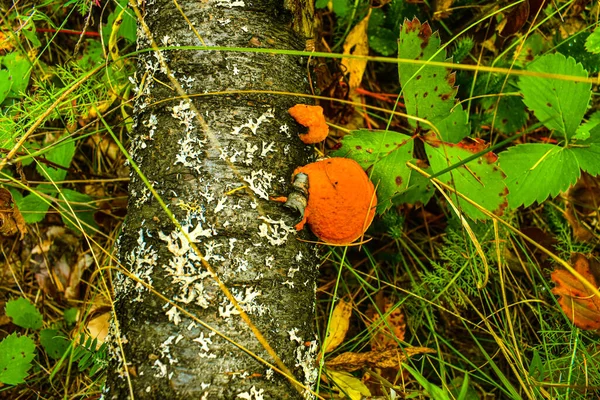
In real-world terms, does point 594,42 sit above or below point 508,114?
above

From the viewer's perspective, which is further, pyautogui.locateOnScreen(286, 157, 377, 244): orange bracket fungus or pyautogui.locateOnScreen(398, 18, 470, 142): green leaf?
pyautogui.locateOnScreen(398, 18, 470, 142): green leaf

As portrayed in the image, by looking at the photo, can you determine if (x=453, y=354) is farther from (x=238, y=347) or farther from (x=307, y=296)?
(x=238, y=347)

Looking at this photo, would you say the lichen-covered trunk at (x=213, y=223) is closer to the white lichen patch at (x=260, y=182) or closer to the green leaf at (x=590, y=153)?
the white lichen patch at (x=260, y=182)

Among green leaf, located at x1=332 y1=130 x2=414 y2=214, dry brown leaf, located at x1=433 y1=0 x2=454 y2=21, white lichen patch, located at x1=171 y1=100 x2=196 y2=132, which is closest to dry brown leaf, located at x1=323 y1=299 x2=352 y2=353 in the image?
green leaf, located at x1=332 y1=130 x2=414 y2=214

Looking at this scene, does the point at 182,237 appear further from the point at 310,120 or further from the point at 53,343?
the point at 53,343

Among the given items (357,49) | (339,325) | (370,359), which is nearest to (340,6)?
(357,49)

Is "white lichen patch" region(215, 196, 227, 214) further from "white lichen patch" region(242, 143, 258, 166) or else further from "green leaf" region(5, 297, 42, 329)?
"green leaf" region(5, 297, 42, 329)
